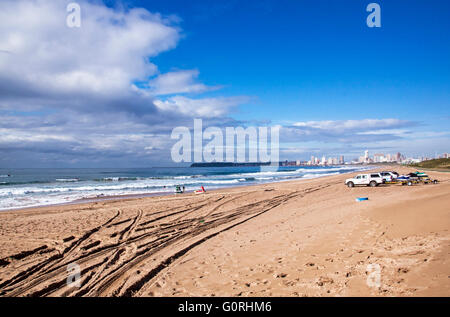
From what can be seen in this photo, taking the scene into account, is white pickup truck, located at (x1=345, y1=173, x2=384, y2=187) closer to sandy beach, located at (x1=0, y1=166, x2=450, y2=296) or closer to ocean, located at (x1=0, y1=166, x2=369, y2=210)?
ocean, located at (x1=0, y1=166, x2=369, y2=210)

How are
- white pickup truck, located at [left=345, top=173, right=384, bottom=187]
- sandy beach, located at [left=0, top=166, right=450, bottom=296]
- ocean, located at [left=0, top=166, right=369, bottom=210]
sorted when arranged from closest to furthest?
sandy beach, located at [left=0, top=166, right=450, bottom=296] < ocean, located at [left=0, top=166, right=369, bottom=210] < white pickup truck, located at [left=345, top=173, right=384, bottom=187]

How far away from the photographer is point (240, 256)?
725 cm

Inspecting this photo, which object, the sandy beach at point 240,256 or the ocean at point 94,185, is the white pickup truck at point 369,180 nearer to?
the ocean at point 94,185

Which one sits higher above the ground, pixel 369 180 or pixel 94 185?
pixel 369 180

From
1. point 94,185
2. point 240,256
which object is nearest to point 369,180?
point 240,256

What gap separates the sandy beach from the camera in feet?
16.5

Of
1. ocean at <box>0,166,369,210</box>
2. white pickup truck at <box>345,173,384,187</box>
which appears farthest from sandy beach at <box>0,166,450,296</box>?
white pickup truck at <box>345,173,384,187</box>

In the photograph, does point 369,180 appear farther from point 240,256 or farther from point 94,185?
point 94,185

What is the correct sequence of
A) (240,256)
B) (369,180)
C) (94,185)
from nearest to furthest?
(240,256), (369,180), (94,185)

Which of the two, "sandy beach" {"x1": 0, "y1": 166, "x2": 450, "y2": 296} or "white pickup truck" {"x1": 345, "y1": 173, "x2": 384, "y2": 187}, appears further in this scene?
"white pickup truck" {"x1": 345, "y1": 173, "x2": 384, "y2": 187}

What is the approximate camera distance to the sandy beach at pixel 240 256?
198 inches

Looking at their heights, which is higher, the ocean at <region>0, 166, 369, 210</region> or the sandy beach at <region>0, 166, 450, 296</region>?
the sandy beach at <region>0, 166, 450, 296</region>

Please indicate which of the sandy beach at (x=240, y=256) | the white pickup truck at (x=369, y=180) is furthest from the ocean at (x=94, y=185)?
the white pickup truck at (x=369, y=180)
